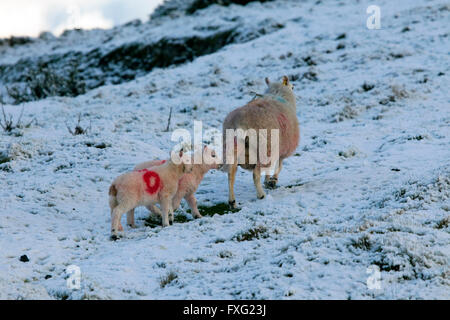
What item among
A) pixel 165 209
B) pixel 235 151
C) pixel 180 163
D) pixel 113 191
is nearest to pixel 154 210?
pixel 165 209

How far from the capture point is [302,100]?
15391mm

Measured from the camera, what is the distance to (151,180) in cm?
668

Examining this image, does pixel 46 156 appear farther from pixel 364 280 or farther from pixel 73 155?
pixel 364 280

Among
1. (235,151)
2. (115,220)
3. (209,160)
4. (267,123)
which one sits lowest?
(115,220)

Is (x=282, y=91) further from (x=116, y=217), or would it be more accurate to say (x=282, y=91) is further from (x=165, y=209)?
(x=116, y=217)

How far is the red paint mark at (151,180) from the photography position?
6.64 metres

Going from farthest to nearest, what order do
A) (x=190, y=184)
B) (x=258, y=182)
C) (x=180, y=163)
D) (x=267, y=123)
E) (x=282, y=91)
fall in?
(x=282, y=91) < (x=258, y=182) < (x=267, y=123) < (x=190, y=184) < (x=180, y=163)

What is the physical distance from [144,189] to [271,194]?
2.48 metres

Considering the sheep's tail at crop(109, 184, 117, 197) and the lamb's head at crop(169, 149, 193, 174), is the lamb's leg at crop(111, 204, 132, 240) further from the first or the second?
the lamb's head at crop(169, 149, 193, 174)

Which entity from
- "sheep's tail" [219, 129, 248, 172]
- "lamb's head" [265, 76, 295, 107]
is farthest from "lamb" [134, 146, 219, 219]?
"lamb's head" [265, 76, 295, 107]

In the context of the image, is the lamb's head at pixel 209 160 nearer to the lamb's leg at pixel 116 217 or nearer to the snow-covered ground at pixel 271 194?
the snow-covered ground at pixel 271 194

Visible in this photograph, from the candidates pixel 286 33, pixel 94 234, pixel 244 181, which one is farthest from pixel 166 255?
pixel 286 33

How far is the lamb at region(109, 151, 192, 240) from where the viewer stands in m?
6.47

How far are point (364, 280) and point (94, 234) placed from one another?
383 cm
